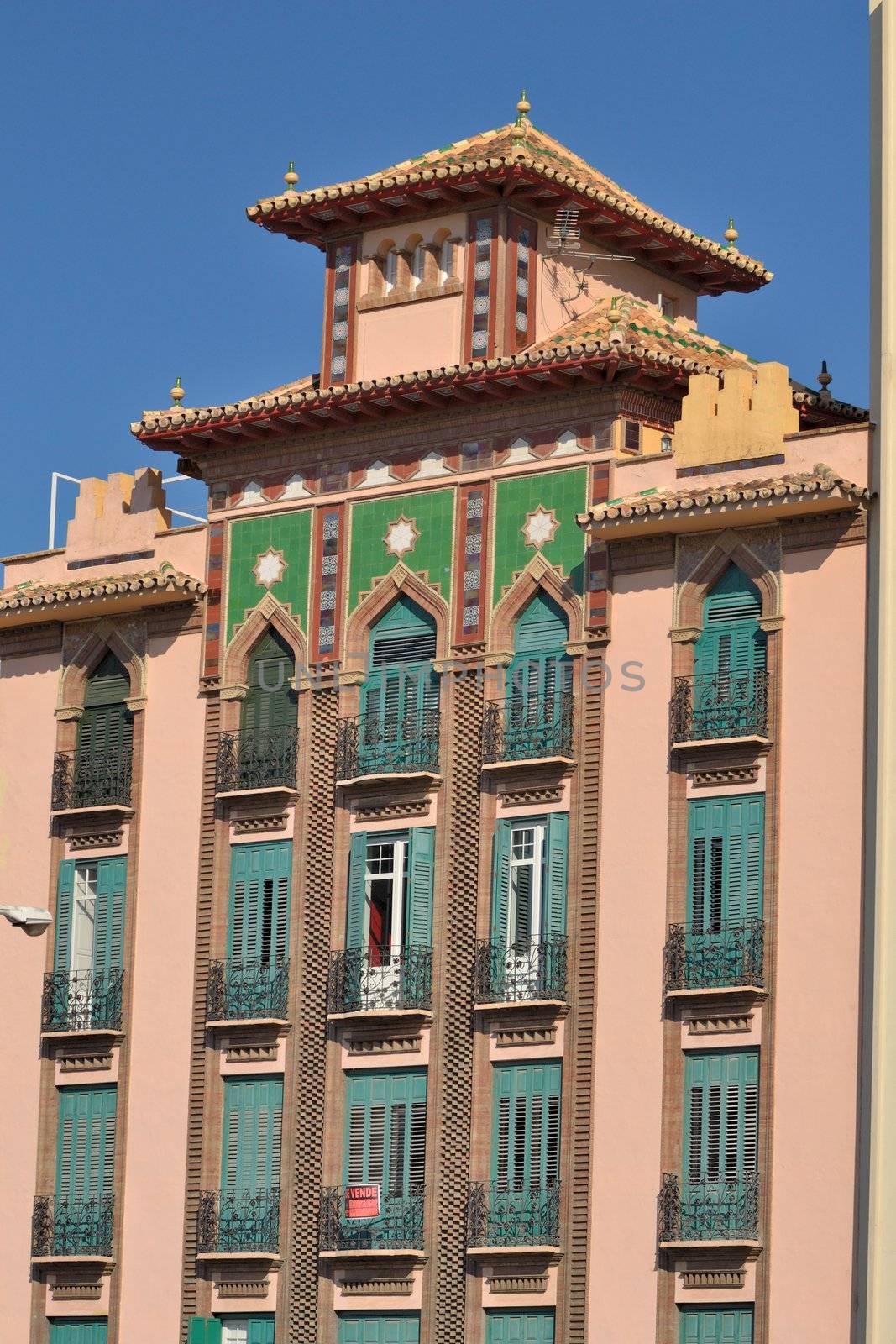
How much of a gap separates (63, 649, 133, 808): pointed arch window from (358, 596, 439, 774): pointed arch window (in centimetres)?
466

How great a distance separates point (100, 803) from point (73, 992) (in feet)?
9.88

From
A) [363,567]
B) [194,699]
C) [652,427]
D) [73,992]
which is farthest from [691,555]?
[73,992]

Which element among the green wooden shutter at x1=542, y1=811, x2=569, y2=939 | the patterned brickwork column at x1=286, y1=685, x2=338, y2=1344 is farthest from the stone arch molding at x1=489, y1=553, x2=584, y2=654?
the patterned brickwork column at x1=286, y1=685, x2=338, y2=1344

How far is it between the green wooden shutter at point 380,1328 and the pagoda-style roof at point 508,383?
13427 millimetres

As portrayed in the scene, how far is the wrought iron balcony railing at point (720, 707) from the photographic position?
47906 mm

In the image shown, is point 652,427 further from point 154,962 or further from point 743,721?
point 154,962

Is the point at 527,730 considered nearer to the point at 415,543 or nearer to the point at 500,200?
the point at 415,543

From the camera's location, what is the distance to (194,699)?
2127 inches

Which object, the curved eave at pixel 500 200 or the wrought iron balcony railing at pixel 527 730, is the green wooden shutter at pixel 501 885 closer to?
the wrought iron balcony railing at pixel 527 730

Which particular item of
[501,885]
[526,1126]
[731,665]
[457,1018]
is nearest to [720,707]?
[731,665]

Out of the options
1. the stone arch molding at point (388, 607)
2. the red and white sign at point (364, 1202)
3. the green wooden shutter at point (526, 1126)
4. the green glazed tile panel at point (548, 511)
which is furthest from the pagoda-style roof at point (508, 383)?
the red and white sign at point (364, 1202)

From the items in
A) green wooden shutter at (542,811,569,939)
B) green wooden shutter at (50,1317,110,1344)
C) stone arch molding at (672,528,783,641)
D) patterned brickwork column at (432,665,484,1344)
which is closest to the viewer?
stone arch molding at (672,528,783,641)

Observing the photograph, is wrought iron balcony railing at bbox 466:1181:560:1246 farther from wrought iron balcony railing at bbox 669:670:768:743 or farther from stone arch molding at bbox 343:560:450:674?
stone arch molding at bbox 343:560:450:674

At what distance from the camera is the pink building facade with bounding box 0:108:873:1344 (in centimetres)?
4722
